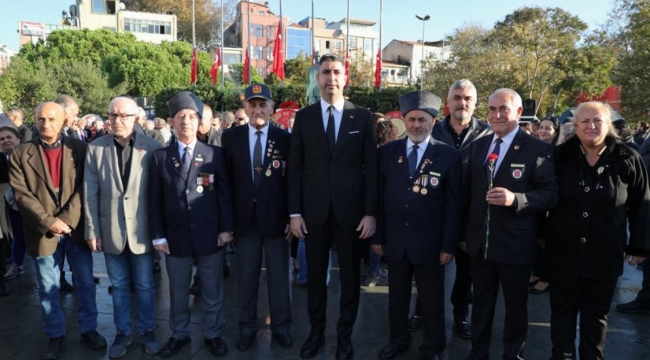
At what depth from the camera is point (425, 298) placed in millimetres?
3402

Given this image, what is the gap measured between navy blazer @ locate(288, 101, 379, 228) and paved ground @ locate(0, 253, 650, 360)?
1.22 metres

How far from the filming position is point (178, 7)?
2530 inches

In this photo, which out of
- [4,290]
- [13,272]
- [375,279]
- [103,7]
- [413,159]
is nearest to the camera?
[413,159]

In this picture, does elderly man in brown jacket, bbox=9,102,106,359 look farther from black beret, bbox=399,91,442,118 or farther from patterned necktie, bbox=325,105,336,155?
black beret, bbox=399,91,442,118

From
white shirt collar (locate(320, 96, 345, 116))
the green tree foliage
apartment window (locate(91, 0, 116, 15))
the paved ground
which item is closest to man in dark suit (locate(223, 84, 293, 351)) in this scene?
the paved ground

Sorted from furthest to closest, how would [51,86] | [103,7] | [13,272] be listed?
1. [103,7]
2. [51,86]
3. [13,272]

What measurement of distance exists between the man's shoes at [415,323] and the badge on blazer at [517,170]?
1807 mm

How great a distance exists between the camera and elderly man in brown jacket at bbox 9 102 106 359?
11.6 feet

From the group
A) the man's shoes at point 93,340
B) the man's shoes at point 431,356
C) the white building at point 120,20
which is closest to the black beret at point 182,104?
the man's shoes at point 93,340

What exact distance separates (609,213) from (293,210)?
91.4 inches

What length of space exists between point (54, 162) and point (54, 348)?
1.57 metres

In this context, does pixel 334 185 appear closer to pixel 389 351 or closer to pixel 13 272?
pixel 389 351

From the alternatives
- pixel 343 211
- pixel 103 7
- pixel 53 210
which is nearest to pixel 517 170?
pixel 343 211

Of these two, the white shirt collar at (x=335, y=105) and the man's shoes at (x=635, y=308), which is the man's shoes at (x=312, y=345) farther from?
Result: the man's shoes at (x=635, y=308)
